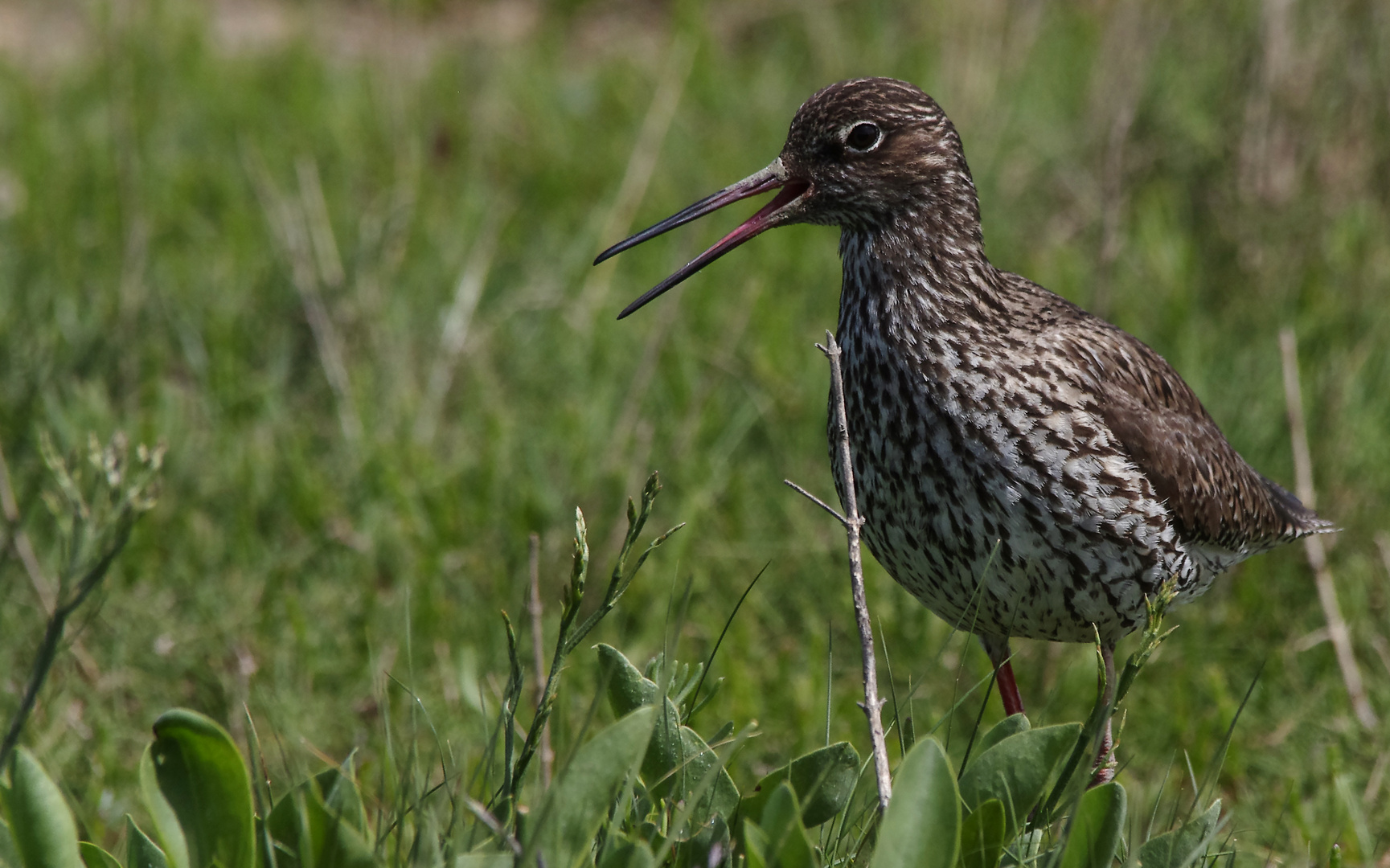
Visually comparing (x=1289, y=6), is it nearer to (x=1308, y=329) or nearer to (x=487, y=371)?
(x=1308, y=329)

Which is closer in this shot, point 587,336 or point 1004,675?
point 1004,675

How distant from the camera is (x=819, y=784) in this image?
10.4 feet

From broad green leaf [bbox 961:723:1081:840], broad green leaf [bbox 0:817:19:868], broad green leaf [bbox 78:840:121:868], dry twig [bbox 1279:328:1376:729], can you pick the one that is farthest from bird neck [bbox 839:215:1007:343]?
broad green leaf [bbox 0:817:19:868]

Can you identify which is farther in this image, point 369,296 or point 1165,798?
point 369,296

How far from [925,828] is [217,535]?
336cm

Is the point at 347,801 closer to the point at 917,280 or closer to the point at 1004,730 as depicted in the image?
the point at 1004,730

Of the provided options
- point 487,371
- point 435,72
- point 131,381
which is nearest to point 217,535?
point 131,381

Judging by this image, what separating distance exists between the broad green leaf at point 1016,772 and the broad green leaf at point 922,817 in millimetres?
315

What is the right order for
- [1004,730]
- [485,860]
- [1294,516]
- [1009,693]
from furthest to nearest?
[1294,516] < [1009,693] < [1004,730] < [485,860]

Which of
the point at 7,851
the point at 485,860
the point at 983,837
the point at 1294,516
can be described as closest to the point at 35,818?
the point at 7,851

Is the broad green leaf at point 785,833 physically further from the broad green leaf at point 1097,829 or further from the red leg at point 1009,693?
the red leg at point 1009,693

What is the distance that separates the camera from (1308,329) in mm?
6609

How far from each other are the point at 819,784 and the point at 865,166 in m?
1.71

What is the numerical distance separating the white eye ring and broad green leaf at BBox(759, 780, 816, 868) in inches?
73.0
